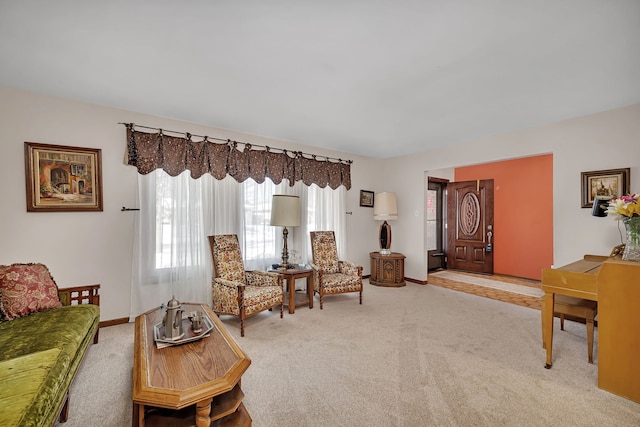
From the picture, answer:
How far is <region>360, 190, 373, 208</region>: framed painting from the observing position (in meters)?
5.47

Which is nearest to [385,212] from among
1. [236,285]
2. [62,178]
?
[236,285]

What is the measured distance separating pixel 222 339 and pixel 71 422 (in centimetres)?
97

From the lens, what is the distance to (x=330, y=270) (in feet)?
14.3

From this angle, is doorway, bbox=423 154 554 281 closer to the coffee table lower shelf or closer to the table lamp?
the table lamp

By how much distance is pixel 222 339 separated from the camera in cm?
188

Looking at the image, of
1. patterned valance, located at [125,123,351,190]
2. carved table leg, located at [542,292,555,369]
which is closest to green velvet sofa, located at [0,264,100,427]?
patterned valance, located at [125,123,351,190]

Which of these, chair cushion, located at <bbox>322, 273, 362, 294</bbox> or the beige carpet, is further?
chair cushion, located at <bbox>322, 273, 362, 294</bbox>

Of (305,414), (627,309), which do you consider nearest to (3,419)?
(305,414)

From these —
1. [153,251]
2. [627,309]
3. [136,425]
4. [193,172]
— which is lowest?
[136,425]

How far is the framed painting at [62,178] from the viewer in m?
2.75

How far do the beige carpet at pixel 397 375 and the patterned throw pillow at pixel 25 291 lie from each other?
0.62 metres

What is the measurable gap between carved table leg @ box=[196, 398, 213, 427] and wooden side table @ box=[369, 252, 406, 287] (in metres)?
4.02

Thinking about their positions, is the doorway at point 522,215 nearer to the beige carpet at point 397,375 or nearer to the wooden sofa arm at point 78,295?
the beige carpet at point 397,375

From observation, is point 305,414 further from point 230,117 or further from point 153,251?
point 230,117
